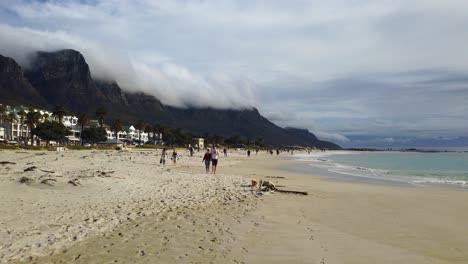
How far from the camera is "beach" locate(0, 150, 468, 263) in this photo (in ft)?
25.3

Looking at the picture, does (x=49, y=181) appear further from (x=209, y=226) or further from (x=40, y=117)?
(x=40, y=117)

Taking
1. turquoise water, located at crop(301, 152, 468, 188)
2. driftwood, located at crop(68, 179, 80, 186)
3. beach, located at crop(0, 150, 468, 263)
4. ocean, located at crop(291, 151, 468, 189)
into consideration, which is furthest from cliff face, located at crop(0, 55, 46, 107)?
beach, located at crop(0, 150, 468, 263)

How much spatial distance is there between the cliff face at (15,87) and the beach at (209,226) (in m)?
188

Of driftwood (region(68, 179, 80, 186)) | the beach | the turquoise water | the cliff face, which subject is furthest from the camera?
the cliff face

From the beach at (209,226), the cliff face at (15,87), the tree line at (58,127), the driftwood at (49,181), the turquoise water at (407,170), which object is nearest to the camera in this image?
the beach at (209,226)

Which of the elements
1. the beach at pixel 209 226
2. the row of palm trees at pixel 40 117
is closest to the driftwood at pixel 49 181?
the beach at pixel 209 226

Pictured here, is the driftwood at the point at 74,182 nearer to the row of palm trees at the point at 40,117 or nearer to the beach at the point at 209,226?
the beach at the point at 209,226

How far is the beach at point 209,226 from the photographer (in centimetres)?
772

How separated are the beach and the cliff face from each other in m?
188

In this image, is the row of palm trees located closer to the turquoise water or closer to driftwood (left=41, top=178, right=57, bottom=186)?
the turquoise water

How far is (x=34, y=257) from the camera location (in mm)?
7238

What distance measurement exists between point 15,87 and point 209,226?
20881cm

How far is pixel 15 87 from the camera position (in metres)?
189

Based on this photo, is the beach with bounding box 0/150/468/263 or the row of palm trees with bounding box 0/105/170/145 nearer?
the beach with bounding box 0/150/468/263
